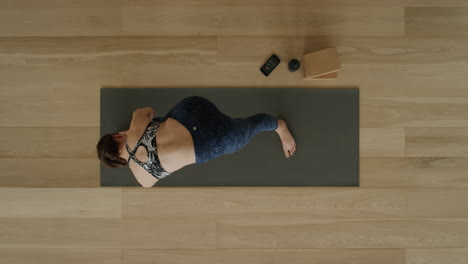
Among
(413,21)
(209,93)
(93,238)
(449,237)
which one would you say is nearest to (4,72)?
(93,238)

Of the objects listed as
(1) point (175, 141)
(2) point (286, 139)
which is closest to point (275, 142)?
(2) point (286, 139)

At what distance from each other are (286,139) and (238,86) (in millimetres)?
533

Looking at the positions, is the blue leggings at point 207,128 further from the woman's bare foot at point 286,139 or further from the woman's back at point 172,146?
the woman's bare foot at point 286,139

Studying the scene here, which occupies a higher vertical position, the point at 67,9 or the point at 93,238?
the point at 67,9

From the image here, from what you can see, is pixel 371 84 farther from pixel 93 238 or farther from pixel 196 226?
pixel 93 238

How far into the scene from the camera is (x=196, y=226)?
2.12m

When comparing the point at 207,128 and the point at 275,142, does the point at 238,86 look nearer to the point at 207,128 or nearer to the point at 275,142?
the point at 275,142

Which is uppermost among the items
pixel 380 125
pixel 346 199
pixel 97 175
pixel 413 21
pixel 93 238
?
pixel 413 21

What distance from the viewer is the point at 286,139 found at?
6.64ft

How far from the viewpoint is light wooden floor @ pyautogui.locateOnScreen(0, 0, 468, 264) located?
2.12m

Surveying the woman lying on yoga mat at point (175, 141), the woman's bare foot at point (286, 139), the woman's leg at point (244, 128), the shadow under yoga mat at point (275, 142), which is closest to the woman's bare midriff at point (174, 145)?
the woman lying on yoga mat at point (175, 141)

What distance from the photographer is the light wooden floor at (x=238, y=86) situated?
83.4 inches

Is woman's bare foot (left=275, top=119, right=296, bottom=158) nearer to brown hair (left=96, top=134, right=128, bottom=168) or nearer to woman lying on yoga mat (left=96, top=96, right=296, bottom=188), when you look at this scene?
woman lying on yoga mat (left=96, top=96, right=296, bottom=188)

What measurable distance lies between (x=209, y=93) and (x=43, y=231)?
64.4 inches
